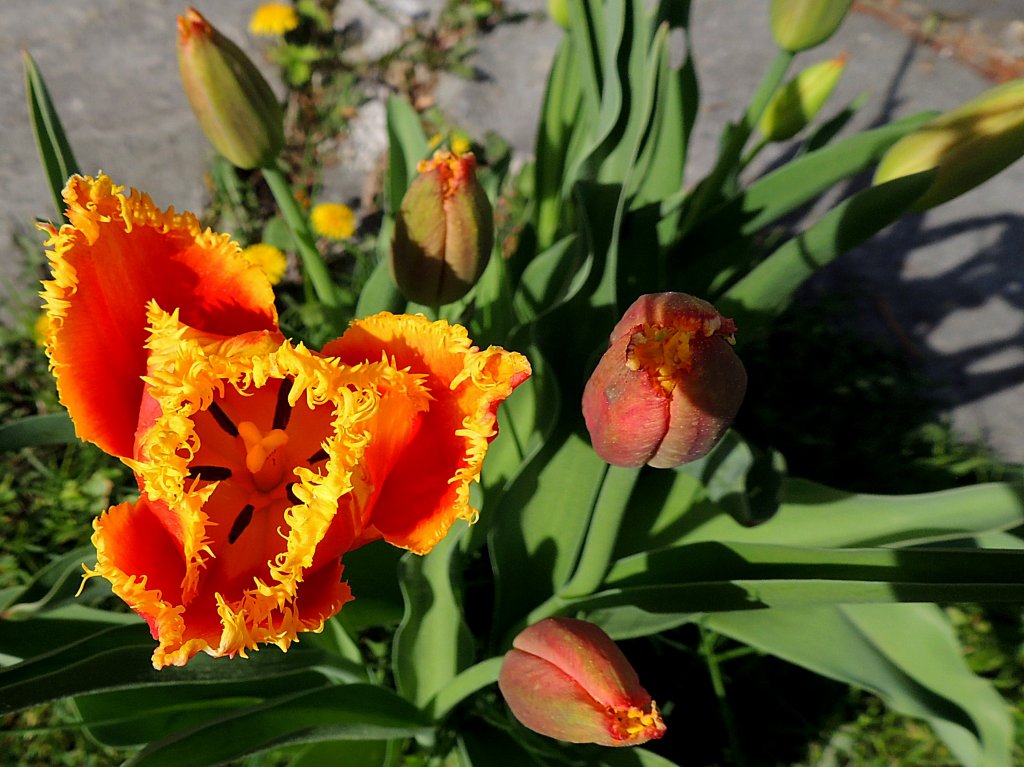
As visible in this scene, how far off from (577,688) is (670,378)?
0.80 feet

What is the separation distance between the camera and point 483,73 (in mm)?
2133

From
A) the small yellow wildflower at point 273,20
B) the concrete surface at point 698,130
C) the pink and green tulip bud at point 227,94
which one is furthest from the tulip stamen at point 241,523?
the small yellow wildflower at point 273,20

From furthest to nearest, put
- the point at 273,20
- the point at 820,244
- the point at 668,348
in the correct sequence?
the point at 273,20 < the point at 820,244 < the point at 668,348

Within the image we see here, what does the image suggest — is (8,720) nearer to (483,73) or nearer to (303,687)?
(303,687)

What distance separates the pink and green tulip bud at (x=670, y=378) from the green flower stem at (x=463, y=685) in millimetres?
314

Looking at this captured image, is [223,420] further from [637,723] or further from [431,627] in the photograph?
[637,723]

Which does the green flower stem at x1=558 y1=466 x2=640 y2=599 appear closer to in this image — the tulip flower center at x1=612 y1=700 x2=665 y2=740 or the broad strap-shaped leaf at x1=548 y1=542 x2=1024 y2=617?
the broad strap-shaped leaf at x1=548 y1=542 x2=1024 y2=617

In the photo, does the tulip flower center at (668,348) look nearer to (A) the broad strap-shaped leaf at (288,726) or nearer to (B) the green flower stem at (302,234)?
(A) the broad strap-shaped leaf at (288,726)

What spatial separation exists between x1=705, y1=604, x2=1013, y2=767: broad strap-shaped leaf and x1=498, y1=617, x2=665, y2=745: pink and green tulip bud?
0.38 metres

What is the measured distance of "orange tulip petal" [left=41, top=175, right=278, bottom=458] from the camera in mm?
574

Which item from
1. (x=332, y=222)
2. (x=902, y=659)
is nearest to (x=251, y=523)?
(x=902, y=659)

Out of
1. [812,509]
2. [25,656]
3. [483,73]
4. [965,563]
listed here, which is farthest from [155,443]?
[483,73]

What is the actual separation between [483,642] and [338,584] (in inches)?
28.0

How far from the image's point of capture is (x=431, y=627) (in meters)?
0.87
